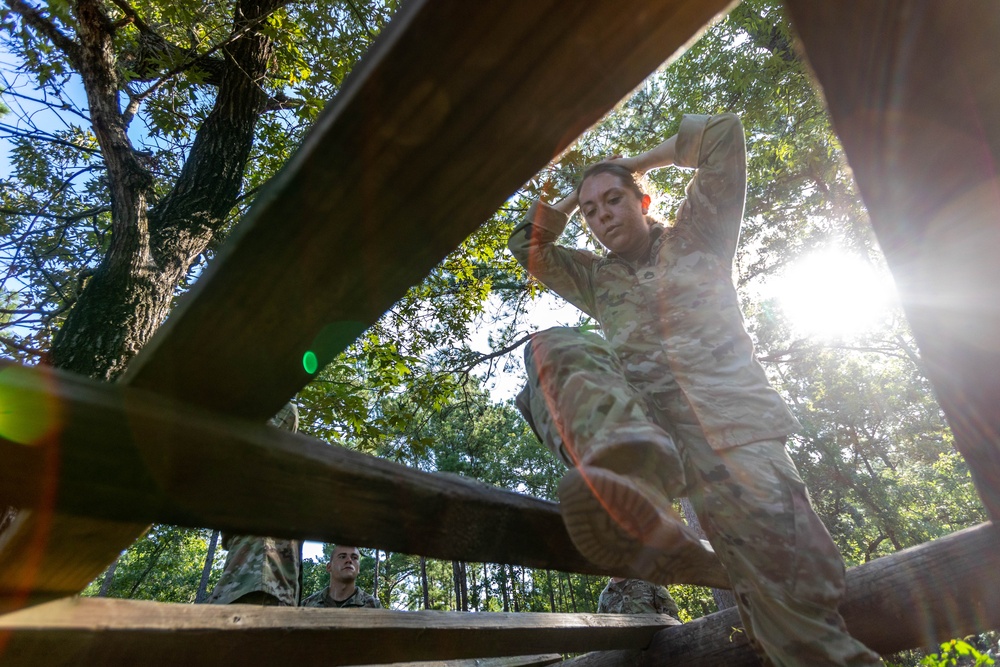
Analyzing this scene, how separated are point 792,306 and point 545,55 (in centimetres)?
1403

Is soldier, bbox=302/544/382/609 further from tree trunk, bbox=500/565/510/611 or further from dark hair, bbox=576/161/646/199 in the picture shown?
tree trunk, bbox=500/565/510/611

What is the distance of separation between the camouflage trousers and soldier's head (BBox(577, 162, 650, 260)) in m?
0.68

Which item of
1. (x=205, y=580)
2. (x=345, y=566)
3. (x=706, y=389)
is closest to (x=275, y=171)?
(x=345, y=566)

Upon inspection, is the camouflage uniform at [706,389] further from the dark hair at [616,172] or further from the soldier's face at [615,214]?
the dark hair at [616,172]

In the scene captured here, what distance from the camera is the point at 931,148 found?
2.60ft

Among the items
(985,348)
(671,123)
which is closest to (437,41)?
(985,348)

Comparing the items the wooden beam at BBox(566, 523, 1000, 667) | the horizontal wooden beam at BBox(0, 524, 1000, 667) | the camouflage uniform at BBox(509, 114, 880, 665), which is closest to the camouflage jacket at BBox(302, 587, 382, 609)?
the horizontal wooden beam at BBox(0, 524, 1000, 667)

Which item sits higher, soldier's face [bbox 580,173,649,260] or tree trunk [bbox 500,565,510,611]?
tree trunk [bbox 500,565,510,611]

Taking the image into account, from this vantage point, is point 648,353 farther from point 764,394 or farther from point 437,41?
point 437,41

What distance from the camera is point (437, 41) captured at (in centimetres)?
60

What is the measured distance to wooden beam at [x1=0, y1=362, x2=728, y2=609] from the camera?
0.80 m

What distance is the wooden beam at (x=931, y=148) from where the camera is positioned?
2.36ft

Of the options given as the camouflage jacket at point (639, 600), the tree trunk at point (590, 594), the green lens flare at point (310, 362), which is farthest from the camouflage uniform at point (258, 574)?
the tree trunk at point (590, 594)

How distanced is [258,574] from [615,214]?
2383 millimetres
